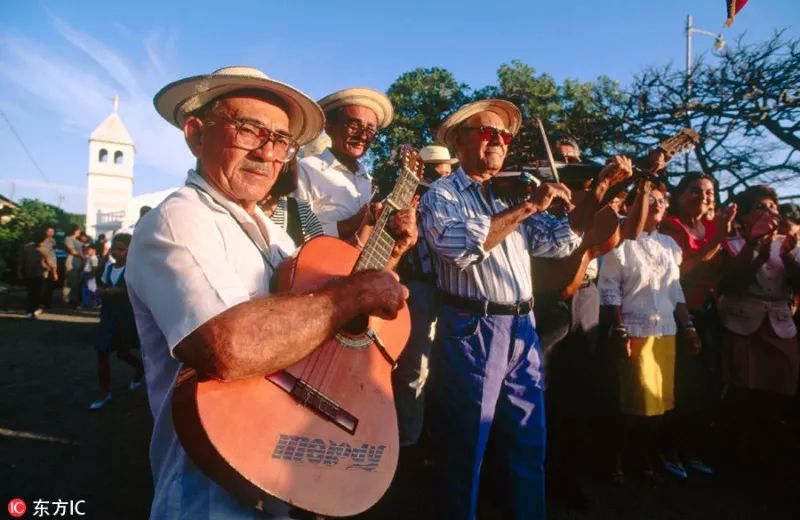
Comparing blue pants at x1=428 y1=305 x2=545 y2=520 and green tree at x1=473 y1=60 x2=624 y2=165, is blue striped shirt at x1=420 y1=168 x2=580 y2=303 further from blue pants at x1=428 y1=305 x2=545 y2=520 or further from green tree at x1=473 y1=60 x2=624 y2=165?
green tree at x1=473 y1=60 x2=624 y2=165

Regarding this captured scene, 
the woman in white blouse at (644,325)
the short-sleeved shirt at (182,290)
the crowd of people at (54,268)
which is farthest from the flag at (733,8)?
the crowd of people at (54,268)

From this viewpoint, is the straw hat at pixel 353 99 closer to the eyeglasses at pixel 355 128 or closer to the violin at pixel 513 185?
the eyeglasses at pixel 355 128

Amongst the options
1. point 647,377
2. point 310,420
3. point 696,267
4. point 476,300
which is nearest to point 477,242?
point 476,300

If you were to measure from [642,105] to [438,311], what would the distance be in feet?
34.9

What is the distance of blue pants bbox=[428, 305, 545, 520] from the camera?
2438 millimetres

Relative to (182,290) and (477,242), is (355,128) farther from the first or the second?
(182,290)

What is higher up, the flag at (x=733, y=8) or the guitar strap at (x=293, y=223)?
the flag at (x=733, y=8)

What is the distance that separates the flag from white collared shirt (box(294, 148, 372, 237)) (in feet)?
20.8

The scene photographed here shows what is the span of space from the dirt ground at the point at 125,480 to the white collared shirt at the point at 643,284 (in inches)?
50.6

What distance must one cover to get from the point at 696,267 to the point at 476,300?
9.96ft

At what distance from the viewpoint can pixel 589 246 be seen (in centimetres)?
326

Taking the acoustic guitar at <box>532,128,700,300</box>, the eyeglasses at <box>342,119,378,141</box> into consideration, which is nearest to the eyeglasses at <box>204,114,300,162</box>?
the eyeglasses at <box>342,119,378,141</box>

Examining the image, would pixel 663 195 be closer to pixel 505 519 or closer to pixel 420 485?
pixel 505 519

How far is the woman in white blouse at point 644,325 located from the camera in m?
3.73
